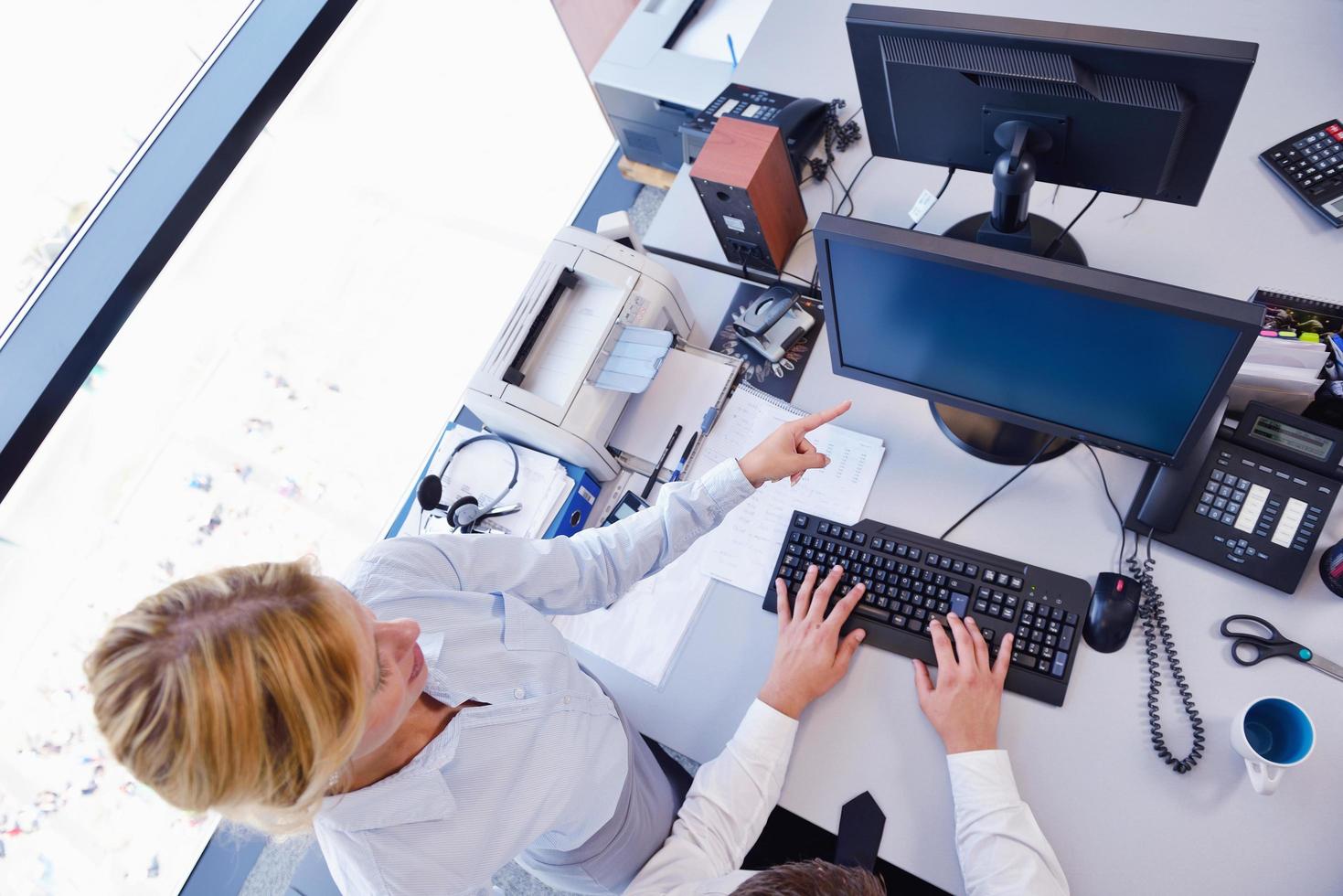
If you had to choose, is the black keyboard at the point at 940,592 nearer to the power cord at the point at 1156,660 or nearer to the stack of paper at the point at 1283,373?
the power cord at the point at 1156,660

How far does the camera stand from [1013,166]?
3.26 feet

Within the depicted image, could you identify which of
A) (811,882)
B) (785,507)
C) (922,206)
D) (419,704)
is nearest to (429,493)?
(419,704)

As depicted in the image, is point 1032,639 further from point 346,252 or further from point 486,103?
point 486,103

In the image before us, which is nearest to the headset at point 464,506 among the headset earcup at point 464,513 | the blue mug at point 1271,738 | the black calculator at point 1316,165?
the headset earcup at point 464,513

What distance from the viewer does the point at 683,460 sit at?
4.29ft

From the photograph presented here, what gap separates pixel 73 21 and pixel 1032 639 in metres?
1.80

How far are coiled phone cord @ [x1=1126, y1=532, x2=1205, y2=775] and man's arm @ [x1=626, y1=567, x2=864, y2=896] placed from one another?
359 millimetres

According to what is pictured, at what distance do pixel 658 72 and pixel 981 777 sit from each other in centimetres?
154

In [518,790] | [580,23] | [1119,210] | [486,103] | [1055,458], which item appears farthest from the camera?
[580,23]

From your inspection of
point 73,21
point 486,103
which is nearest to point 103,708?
point 73,21

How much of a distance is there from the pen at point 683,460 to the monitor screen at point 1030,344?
32 cm

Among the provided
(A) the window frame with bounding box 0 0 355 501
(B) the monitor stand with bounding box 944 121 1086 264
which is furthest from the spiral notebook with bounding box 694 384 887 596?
(A) the window frame with bounding box 0 0 355 501

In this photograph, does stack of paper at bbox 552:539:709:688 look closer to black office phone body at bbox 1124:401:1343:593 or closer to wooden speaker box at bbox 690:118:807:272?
wooden speaker box at bbox 690:118:807:272

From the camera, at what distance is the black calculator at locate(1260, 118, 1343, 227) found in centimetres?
116
